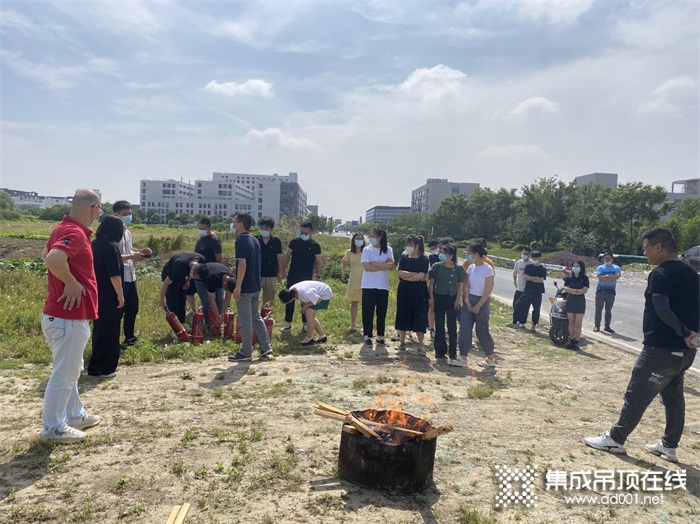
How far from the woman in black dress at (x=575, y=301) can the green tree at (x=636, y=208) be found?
1433 inches

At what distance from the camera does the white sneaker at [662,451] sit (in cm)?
420

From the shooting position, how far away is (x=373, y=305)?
793 cm

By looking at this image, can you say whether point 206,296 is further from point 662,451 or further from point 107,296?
point 662,451

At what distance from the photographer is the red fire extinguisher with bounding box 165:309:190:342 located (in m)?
7.50

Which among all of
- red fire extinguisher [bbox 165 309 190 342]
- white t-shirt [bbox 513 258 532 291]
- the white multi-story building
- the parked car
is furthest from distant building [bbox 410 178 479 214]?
red fire extinguisher [bbox 165 309 190 342]

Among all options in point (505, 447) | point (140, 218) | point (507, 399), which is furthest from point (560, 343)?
point (140, 218)

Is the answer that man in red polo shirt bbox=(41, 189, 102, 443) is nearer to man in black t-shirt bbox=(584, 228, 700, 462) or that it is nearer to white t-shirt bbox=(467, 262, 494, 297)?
man in black t-shirt bbox=(584, 228, 700, 462)

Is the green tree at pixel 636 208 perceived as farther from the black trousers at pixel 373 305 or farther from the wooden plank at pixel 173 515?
the wooden plank at pixel 173 515

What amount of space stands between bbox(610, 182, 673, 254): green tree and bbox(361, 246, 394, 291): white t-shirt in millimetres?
39641

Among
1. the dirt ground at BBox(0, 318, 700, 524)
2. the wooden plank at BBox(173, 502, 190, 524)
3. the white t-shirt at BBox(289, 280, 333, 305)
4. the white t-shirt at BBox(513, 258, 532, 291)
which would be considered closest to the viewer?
the wooden plank at BBox(173, 502, 190, 524)

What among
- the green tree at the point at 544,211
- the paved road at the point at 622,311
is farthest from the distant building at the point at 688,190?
the paved road at the point at 622,311

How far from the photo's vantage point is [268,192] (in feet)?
435

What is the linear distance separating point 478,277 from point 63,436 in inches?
224

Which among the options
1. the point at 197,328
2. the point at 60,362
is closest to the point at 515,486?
the point at 60,362
